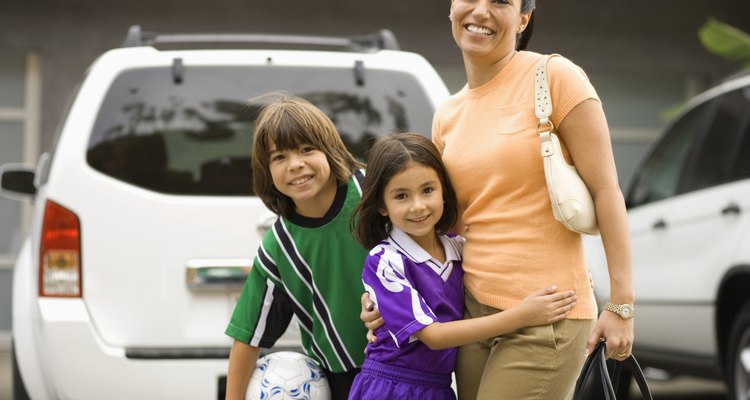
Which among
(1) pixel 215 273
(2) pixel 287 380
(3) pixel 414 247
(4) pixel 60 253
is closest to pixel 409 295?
(3) pixel 414 247

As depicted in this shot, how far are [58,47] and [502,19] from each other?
924 centimetres

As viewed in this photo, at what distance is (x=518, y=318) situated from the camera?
273 centimetres

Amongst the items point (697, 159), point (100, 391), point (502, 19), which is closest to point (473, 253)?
point (502, 19)

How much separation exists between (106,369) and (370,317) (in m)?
1.67

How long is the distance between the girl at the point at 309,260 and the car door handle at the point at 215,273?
3.44 ft

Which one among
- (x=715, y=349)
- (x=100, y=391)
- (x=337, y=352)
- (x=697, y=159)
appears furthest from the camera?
(x=697, y=159)

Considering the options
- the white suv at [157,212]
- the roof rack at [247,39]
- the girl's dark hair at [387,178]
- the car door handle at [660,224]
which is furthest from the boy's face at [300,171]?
the car door handle at [660,224]

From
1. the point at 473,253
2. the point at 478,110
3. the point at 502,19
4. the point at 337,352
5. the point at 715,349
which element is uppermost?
the point at 502,19

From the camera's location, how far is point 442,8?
12.1 m

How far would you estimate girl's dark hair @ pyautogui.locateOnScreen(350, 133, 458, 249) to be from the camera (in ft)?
9.61

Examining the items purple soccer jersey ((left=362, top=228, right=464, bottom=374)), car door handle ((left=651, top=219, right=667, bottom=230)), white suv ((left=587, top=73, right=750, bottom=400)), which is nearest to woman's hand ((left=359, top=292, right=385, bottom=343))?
purple soccer jersey ((left=362, top=228, right=464, bottom=374))

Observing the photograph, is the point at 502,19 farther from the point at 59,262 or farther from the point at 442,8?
the point at 442,8

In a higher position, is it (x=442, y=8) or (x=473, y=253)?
(x=442, y=8)

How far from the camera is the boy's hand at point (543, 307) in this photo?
2723 mm
